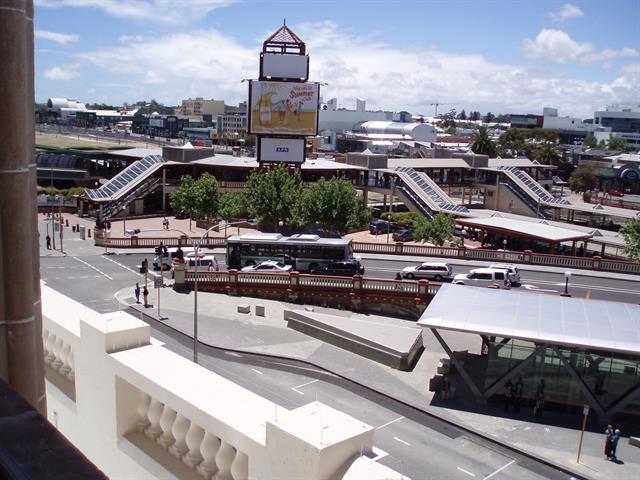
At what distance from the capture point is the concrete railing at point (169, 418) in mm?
5797

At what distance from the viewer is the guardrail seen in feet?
160

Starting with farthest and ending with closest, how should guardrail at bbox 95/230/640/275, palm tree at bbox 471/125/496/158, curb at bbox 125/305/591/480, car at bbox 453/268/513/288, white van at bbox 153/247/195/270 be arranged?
palm tree at bbox 471/125/496/158
guardrail at bbox 95/230/640/275
white van at bbox 153/247/195/270
car at bbox 453/268/513/288
curb at bbox 125/305/591/480

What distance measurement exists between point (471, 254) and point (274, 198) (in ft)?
63.2

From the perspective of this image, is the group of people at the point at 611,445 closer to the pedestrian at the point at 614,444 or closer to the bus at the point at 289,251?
the pedestrian at the point at 614,444

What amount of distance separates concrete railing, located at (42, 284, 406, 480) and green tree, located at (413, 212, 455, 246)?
4721cm

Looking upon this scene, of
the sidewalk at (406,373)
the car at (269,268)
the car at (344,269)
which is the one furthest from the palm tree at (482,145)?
the sidewalk at (406,373)

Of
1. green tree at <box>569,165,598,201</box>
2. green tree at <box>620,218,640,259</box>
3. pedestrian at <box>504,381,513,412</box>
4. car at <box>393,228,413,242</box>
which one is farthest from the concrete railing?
green tree at <box>569,165,598,201</box>

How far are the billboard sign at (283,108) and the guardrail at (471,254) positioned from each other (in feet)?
63.5

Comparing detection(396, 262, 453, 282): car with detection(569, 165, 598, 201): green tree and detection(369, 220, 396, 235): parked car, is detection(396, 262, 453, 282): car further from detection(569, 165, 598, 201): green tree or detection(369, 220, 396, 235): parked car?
detection(569, 165, 598, 201): green tree

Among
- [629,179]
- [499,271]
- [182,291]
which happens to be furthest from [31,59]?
[629,179]

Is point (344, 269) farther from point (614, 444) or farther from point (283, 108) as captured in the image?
point (283, 108)

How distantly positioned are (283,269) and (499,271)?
14.4 m

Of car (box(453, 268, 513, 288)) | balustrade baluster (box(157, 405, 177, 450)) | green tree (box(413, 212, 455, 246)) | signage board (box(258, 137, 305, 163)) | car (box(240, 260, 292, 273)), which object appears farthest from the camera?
signage board (box(258, 137, 305, 163))

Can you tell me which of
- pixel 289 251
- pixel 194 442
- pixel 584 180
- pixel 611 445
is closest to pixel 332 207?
pixel 289 251
